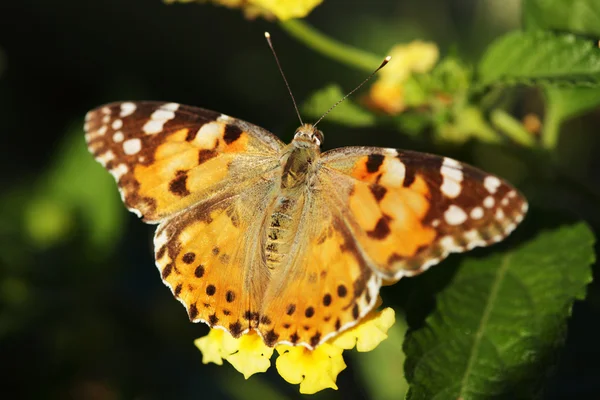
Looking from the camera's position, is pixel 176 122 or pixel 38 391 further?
pixel 38 391

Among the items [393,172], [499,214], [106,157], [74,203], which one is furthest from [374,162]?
[74,203]

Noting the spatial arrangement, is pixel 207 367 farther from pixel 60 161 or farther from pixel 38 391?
pixel 60 161

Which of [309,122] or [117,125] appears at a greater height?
[117,125]

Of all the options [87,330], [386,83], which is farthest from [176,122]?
Result: [87,330]

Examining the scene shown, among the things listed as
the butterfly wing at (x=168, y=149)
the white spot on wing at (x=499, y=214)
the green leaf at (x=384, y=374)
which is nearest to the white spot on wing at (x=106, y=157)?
the butterfly wing at (x=168, y=149)

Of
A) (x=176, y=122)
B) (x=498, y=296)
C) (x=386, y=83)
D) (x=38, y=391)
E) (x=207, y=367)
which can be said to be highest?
(x=176, y=122)

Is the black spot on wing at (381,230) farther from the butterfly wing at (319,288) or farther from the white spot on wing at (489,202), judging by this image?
the white spot on wing at (489,202)
